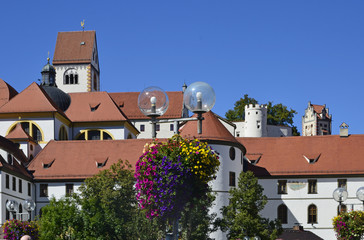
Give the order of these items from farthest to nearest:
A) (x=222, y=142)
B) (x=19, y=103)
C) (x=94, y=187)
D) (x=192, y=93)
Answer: (x=19, y=103), (x=222, y=142), (x=94, y=187), (x=192, y=93)

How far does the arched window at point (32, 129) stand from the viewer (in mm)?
94812

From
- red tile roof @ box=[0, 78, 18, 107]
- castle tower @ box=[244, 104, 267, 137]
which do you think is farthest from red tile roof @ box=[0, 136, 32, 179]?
castle tower @ box=[244, 104, 267, 137]

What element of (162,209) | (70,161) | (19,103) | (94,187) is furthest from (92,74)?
(162,209)

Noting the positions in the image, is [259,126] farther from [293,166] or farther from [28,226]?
[28,226]

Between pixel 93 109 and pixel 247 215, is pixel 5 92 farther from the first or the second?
pixel 247 215

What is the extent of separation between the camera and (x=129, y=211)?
66500 mm

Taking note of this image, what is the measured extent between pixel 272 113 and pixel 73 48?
3488 cm

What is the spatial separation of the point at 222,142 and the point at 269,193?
8118mm

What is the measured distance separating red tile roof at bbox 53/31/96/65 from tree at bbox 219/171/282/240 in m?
66.8

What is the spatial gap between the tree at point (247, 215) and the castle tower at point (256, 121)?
197 ft

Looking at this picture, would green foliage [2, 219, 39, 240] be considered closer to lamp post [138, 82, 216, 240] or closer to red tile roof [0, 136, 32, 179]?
lamp post [138, 82, 216, 240]

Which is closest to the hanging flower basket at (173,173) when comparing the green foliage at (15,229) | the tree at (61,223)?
the green foliage at (15,229)

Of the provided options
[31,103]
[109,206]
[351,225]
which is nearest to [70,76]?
[31,103]

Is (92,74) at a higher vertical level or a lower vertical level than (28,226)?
higher
